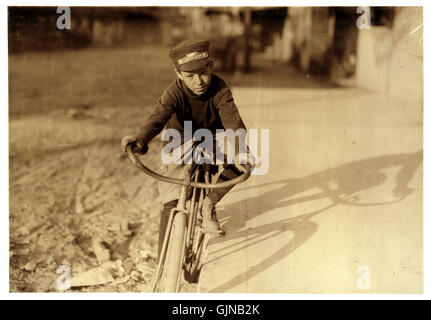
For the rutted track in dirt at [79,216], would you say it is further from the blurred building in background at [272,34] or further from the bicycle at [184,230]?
Answer: the blurred building in background at [272,34]

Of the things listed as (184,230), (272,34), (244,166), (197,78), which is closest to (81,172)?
(184,230)

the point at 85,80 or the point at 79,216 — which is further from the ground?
the point at 85,80

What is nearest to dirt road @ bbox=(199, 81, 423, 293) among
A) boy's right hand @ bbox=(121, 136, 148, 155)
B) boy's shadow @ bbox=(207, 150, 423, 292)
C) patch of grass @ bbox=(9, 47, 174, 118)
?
boy's shadow @ bbox=(207, 150, 423, 292)

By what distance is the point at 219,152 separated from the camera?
3014 millimetres

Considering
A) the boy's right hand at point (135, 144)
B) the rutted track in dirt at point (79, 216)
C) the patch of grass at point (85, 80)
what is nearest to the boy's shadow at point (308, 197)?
the rutted track in dirt at point (79, 216)

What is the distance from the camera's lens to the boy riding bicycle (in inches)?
103

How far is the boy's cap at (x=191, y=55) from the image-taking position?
2605mm

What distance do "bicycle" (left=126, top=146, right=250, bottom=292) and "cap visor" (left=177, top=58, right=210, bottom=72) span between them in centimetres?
55

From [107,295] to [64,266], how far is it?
0.42 m

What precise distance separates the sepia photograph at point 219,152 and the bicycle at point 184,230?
0.01 meters

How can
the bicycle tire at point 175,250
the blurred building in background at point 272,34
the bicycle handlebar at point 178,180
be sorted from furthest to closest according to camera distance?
the blurred building in background at point 272,34 → the bicycle tire at point 175,250 → the bicycle handlebar at point 178,180

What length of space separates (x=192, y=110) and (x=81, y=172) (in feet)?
6.82

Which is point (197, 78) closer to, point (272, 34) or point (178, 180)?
point (178, 180)

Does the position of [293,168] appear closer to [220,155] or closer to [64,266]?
[220,155]
